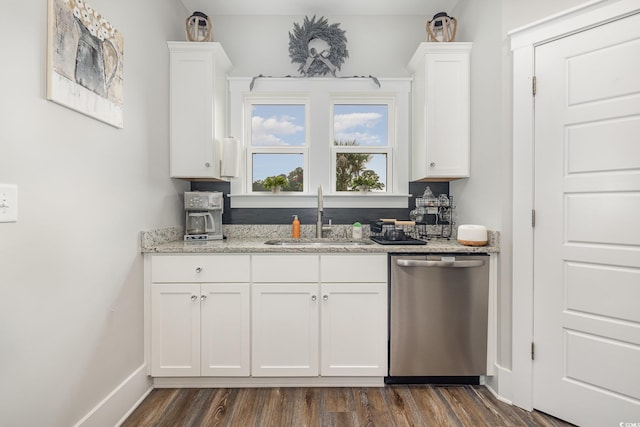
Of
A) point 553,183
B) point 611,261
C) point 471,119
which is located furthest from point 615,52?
point 611,261

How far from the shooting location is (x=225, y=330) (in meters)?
2.09

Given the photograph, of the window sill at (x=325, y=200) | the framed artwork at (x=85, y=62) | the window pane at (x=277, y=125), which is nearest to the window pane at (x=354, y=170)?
the window sill at (x=325, y=200)

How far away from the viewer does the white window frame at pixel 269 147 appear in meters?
2.88

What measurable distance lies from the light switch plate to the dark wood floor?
1345mm

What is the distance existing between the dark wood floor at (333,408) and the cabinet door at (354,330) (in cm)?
16

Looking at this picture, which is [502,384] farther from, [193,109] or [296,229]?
[193,109]

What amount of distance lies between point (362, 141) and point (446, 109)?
2.51 feet

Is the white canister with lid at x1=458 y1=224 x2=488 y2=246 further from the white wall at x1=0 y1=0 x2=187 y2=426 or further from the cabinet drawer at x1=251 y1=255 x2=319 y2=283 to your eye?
the white wall at x1=0 y1=0 x2=187 y2=426

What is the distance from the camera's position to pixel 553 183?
6.08 ft

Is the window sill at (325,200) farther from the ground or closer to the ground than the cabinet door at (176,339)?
farther from the ground

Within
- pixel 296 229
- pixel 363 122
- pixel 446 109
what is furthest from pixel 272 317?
pixel 446 109

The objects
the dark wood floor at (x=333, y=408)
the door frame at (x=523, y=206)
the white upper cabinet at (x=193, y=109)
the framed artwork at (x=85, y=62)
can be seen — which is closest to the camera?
the framed artwork at (x=85, y=62)

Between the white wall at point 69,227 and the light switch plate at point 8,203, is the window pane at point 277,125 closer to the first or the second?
the white wall at point 69,227

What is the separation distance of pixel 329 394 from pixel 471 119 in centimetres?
222
